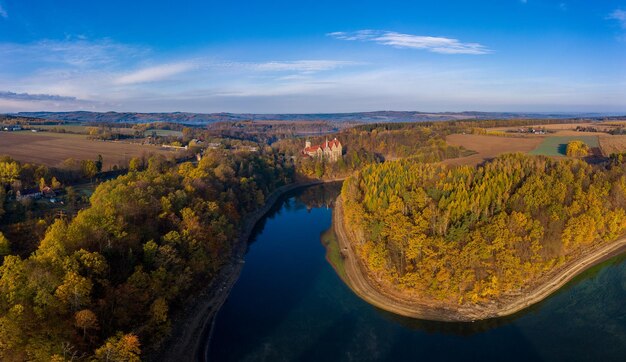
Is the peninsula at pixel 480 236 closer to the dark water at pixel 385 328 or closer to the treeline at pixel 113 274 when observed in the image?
the dark water at pixel 385 328

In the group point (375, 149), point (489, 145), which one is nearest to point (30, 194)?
point (489, 145)

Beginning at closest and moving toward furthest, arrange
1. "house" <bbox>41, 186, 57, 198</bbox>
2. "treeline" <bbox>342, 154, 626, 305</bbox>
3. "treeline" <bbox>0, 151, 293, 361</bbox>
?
"treeline" <bbox>0, 151, 293, 361</bbox> → "treeline" <bbox>342, 154, 626, 305</bbox> → "house" <bbox>41, 186, 57, 198</bbox>

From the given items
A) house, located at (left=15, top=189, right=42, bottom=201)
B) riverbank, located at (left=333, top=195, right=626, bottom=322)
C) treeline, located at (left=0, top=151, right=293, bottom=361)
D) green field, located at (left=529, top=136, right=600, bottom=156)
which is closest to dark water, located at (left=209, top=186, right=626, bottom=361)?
riverbank, located at (left=333, top=195, right=626, bottom=322)

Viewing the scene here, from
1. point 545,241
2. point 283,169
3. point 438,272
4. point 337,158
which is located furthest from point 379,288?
point 337,158

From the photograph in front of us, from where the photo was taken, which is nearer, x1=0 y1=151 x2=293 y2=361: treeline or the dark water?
x1=0 y1=151 x2=293 y2=361: treeline

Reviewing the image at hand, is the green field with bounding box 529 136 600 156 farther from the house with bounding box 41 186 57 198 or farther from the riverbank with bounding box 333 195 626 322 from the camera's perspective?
the house with bounding box 41 186 57 198

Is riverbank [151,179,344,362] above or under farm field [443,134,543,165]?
under
